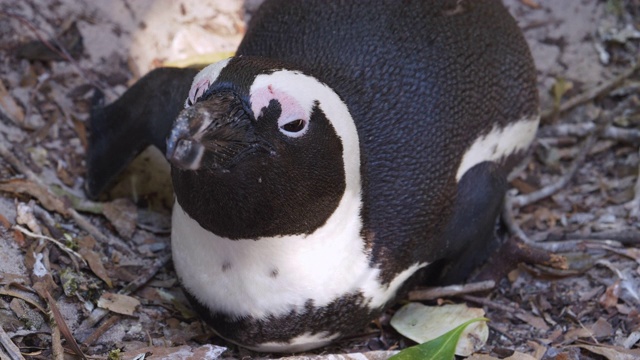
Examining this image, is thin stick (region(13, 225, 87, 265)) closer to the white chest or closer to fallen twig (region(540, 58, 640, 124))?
the white chest

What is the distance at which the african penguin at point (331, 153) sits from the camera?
8.24 feet

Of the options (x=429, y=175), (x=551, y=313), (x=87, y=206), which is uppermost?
(x=429, y=175)

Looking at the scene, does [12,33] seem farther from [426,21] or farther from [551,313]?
[551,313]

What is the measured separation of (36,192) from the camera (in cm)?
348

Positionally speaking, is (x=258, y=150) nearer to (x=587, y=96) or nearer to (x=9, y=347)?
(x=9, y=347)

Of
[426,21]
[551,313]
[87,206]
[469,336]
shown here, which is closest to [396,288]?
[469,336]

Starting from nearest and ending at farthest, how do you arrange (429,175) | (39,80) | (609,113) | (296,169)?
(296,169)
(429,175)
(39,80)
(609,113)

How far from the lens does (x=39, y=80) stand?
4207 mm

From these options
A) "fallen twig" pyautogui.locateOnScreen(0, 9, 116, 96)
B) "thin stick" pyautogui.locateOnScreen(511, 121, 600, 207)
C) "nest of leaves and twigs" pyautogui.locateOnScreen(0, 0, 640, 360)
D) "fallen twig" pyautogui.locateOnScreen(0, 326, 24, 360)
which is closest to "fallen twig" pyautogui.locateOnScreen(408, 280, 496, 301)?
"nest of leaves and twigs" pyautogui.locateOnScreen(0, 0, 640, 360)

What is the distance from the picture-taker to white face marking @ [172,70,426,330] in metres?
2.82

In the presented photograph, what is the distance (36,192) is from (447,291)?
1718mm

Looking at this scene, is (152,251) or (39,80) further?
(39,80)

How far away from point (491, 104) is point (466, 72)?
205 mm

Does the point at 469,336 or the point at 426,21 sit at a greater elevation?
the point at 426,21
